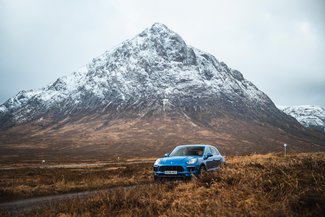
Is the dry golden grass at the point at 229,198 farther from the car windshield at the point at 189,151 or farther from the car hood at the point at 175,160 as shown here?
the car windshield at the point at 189,151

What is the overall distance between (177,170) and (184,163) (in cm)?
40

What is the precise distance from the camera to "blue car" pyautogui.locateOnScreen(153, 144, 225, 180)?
575 inches

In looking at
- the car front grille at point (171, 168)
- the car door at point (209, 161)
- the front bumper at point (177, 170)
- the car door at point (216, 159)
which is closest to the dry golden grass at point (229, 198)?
the front bumper at point (177, 170)

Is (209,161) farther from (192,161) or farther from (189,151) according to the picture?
(192,161)

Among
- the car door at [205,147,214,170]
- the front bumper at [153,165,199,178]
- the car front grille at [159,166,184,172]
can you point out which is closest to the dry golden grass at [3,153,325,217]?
the front bumper at [153,165,199,178]

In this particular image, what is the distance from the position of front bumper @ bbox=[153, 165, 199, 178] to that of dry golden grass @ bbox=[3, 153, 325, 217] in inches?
156

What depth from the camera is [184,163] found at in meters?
14.7

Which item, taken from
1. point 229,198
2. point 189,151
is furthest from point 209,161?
point 229,198

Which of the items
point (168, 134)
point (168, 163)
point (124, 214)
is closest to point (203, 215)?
point (124, 214)

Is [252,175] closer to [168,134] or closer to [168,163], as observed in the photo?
[168,163]

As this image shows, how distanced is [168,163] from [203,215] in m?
8.16

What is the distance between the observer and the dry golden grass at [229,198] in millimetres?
6879

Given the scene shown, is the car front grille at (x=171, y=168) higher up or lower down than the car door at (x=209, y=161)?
lower down

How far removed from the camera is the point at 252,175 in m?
9.45
